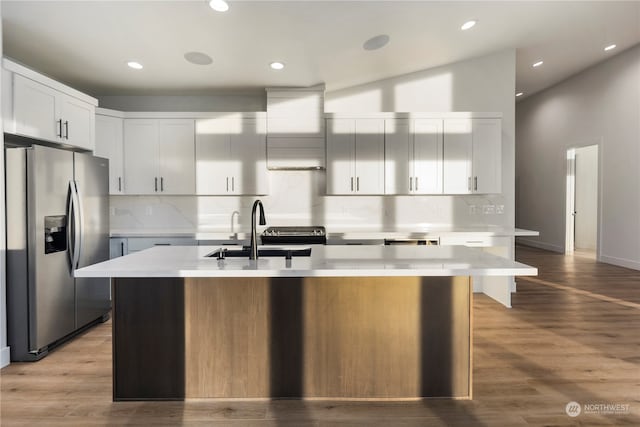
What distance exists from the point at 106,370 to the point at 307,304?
5.33 ft

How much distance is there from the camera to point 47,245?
9.18ft

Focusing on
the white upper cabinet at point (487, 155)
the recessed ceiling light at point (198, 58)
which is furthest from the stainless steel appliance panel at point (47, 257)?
the white upper cabinet at point (487, 155)

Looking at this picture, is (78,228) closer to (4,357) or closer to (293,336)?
(4,357)

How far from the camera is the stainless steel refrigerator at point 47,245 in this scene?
2.63m

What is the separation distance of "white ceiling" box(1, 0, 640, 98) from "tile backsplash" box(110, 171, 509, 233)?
1374mm

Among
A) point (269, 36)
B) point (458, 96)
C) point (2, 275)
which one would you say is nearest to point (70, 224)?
point (2, 275)

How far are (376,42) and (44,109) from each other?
120 inches

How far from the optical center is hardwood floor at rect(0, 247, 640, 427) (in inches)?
76.4

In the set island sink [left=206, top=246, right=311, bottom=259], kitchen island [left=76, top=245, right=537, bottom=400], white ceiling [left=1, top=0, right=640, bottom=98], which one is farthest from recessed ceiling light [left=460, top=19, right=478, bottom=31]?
island sink [left=206, top=246, right=311, bottom=259]

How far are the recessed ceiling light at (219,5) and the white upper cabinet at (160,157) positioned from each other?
178 centimetres

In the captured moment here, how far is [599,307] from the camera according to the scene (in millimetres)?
3920

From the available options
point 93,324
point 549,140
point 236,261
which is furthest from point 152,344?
point 549,140

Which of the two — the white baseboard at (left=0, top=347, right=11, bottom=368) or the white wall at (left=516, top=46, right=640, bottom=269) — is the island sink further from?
the white wall at (left=516, top=46, right=640, bottom=269)

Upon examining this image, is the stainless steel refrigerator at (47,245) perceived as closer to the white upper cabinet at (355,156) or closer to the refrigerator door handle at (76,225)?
the refrigerator door handle at (76,225)
